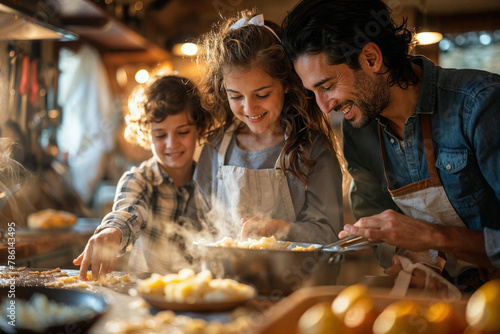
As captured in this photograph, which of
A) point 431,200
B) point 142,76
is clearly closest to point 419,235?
point 431,200

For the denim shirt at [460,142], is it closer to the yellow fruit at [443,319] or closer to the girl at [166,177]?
the yellow fruit at [443,319]

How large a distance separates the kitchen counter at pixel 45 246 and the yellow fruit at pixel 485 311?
5.20 ft

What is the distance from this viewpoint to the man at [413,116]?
140cm

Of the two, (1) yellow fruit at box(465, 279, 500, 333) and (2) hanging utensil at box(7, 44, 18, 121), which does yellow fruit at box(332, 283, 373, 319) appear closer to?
(1) yellow fruit at box(465, 279, 500, 333)

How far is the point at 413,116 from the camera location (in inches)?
61.5

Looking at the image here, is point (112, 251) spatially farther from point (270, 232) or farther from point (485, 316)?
point (485, 316)

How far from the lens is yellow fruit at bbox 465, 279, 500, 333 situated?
87cm

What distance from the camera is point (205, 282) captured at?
3.33ft

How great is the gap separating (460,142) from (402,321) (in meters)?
0.80

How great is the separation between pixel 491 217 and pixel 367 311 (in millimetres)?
799

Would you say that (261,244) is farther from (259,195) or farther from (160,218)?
(160,218)

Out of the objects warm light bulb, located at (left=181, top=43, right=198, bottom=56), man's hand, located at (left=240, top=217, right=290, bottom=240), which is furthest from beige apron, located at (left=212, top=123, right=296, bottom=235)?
warm light bulb, located at (left=181, top=43, right=198, bottom=56)

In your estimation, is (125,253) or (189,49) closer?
(125,253)

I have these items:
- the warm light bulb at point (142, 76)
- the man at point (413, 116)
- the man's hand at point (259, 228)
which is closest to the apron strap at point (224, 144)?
the man's hand at point (259, 228)
